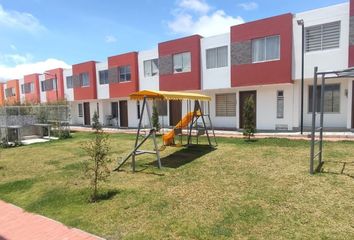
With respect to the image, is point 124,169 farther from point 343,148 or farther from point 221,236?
point 343,148

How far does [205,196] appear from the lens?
6.08 metres

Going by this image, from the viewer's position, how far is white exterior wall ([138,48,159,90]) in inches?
901

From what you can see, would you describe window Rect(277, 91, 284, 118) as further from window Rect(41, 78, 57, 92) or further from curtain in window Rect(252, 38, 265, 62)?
window Rect(41, 78, 57, 92)

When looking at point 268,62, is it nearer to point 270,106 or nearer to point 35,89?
point 270,106

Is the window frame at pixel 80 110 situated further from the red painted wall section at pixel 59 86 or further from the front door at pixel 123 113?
the front door at pixel 123 113

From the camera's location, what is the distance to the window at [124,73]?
82.4 ft

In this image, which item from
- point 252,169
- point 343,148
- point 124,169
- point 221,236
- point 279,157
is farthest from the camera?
point 343,148

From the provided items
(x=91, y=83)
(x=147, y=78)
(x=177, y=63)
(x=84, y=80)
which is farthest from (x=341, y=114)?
(x=84, y=80)

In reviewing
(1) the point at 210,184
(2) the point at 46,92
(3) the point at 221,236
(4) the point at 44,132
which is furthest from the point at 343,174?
(2) the point at 46,92

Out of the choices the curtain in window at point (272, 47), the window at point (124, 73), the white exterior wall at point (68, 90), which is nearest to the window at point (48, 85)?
the white exterior wall at point (68, 90)

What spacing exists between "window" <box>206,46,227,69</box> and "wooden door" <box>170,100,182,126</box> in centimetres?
453

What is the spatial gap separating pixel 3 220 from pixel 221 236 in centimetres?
430

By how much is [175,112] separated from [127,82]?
5730 millimetres

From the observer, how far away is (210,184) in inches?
273
